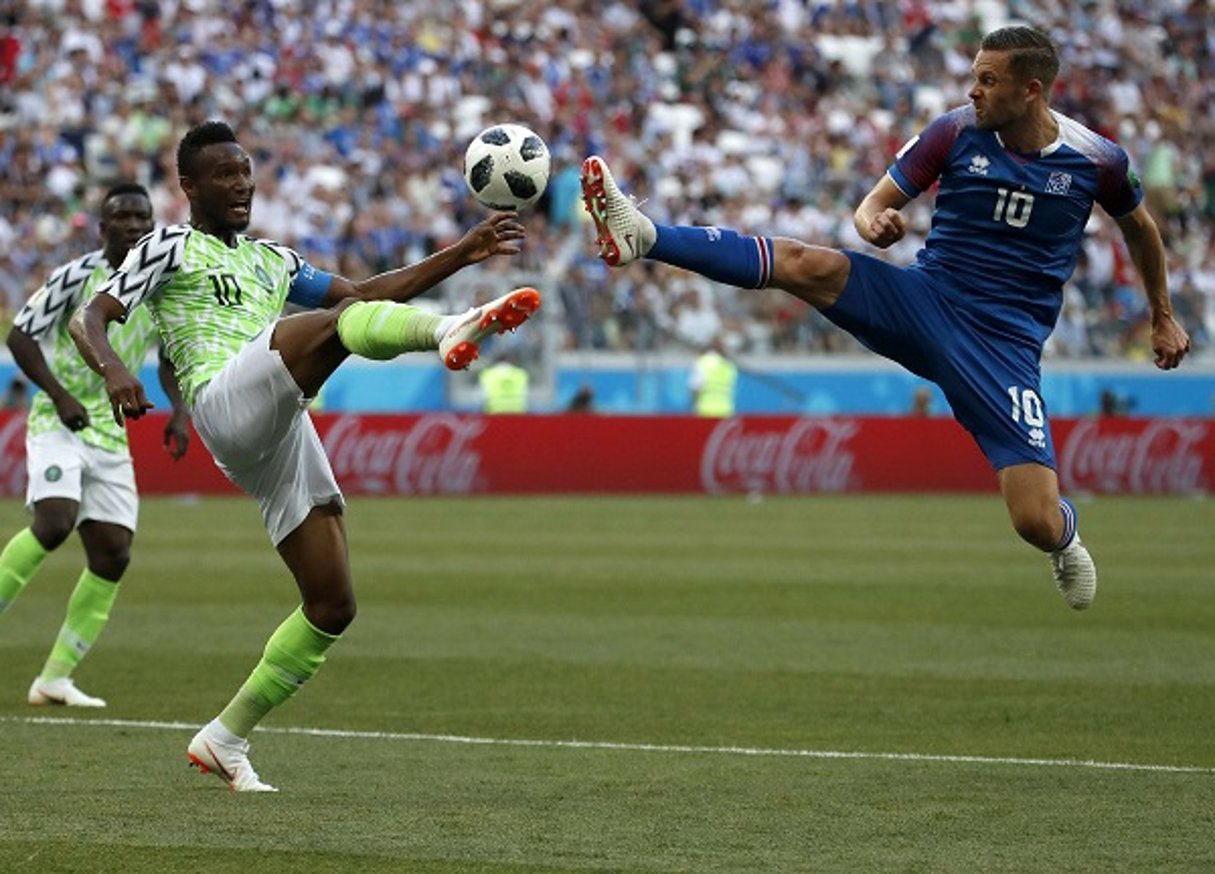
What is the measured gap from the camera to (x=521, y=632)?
Answer: 50.3 feet

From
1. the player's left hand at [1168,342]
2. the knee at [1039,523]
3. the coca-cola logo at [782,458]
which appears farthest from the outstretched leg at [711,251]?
the coca-cola logo at [782,458]

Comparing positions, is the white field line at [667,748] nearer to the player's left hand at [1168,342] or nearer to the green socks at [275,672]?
the green socks at [275,672]

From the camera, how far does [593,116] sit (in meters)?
34.8

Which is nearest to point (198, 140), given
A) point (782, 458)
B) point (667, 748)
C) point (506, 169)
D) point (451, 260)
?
point (506, 169)

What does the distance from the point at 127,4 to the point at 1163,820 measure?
27.8m

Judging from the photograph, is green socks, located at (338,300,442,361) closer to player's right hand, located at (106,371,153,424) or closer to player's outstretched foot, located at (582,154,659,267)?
player's right hand, located at (106,371,153,424)

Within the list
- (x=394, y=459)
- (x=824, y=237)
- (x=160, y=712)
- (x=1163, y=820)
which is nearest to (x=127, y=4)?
(x=394, y=459)

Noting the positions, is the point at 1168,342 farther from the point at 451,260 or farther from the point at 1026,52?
the point at 451,260

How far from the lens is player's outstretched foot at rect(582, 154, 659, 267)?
8.68 m

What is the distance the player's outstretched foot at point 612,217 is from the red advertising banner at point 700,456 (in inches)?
790

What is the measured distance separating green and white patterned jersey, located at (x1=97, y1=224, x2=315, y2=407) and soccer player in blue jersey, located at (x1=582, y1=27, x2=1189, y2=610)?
87.9 inches

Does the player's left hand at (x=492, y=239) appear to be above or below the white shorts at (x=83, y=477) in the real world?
above

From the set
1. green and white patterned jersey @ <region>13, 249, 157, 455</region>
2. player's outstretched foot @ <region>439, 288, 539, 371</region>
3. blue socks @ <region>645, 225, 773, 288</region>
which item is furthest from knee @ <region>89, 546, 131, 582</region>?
player's outstretched foot @ <region>439, 288, 539, 371</region>

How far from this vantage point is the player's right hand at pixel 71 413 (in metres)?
11.1
